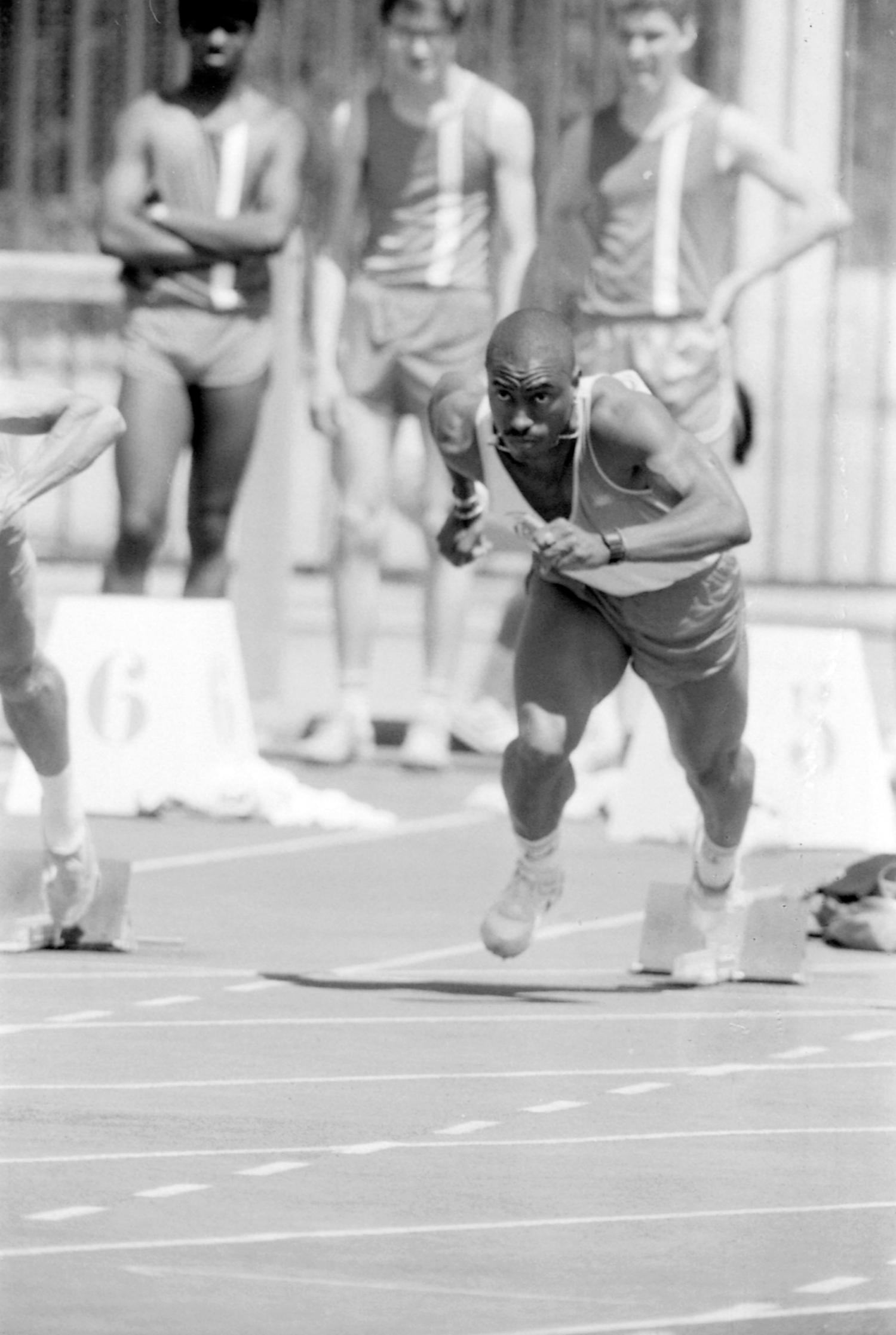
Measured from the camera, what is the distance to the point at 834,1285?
18.6ft

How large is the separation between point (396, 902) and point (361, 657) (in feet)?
9.41

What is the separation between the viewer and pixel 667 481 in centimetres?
854

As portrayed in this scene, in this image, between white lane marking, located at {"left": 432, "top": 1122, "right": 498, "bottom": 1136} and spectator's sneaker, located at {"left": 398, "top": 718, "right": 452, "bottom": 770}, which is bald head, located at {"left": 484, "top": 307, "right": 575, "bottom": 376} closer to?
white lane marking, located at {"left": 432, "top": 1122, "right": 498, "bottom": 1136}

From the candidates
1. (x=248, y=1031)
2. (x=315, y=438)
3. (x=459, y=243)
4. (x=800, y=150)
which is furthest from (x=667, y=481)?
(x=315, y=438)

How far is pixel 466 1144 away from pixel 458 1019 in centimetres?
158

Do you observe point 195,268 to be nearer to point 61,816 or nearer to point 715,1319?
point 61,816

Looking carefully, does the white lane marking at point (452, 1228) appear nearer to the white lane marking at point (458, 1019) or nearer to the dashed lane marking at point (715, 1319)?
the dashed lane marking at point (715, 1319)

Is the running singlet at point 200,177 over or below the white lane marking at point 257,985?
over

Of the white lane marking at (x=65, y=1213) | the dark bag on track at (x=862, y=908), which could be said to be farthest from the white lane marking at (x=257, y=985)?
the white lane marking at (x=65, y=1213)

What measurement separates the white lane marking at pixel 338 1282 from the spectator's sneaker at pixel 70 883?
3571 mm

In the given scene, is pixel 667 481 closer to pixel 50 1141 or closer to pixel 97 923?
pixel 97 923

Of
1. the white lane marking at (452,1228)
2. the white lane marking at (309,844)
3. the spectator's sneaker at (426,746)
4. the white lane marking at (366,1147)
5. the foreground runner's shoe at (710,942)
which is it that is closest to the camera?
the white lane marking at (452,1228)

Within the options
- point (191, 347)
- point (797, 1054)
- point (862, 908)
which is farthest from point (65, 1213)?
point (191, 347)

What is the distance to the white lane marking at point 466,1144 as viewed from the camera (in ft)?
21.8
